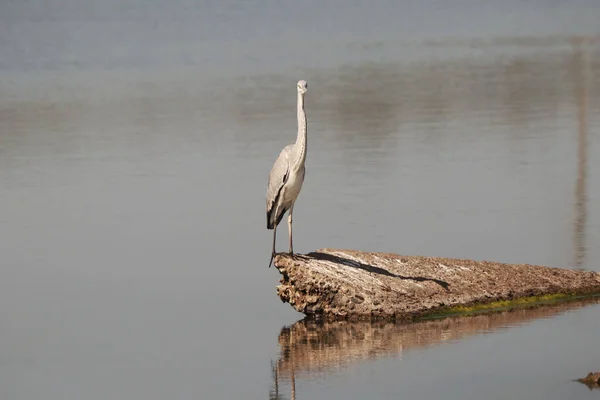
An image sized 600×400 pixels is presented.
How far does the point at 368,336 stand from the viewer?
12633 mm

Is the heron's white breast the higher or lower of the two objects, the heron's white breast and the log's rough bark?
the higher

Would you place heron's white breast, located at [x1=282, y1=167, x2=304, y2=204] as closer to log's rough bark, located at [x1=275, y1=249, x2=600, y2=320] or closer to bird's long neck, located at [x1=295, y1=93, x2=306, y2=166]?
bird's long neck, located at [x1=295, y1=93, x2=306, y2=166]

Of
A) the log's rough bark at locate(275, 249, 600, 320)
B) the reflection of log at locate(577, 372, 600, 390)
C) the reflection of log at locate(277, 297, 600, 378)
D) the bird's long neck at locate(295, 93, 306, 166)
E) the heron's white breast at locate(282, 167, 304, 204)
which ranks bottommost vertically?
the reflection of log at locate(577, 372, 600, 390)

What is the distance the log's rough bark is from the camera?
13.0 metres

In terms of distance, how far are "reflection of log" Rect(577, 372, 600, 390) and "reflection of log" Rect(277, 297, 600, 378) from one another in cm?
175

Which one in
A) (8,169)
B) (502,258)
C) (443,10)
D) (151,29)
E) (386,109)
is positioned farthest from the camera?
(443,10)

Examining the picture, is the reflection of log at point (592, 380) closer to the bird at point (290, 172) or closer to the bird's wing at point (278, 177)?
the bird at point (290, 172)

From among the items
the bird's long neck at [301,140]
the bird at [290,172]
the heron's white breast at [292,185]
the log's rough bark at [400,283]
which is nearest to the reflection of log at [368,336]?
the log's rough bark at [400,283]

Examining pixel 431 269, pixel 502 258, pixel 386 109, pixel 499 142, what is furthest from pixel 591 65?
pixel 431 269

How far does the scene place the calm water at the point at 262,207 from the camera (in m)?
12.0

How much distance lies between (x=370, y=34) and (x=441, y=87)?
665 inches

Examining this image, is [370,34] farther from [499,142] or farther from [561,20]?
[499,142]

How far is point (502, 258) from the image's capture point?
51.2 feet

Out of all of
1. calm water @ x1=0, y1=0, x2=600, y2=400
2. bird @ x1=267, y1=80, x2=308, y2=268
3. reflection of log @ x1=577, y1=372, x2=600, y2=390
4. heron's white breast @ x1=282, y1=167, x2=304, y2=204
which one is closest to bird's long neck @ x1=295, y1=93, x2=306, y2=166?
bird @ x1=267, y1=80, x2=308, y2=268
